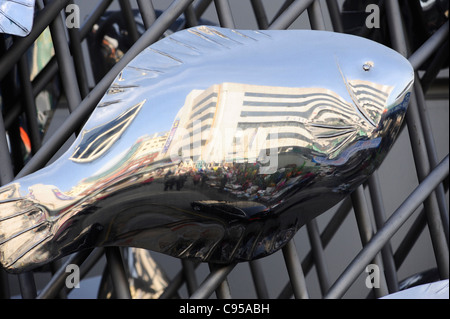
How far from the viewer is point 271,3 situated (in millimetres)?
1639

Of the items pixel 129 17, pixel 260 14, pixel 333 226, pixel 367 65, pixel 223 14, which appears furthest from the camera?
pixel 333 226

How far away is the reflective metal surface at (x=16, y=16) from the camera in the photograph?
0.89 meters

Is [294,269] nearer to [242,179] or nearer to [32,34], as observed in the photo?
[242,179]

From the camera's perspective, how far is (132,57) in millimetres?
974

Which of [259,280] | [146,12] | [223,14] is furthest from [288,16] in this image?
[259,280]

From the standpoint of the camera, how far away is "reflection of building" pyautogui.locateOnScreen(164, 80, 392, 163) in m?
0.86

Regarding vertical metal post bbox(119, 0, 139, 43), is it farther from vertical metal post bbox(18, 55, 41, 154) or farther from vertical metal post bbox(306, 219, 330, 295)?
vertical metal post bbox(306, 219, 330, 295)

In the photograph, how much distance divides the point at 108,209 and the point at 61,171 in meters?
0.08

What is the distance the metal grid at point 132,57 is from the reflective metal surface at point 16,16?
67mm

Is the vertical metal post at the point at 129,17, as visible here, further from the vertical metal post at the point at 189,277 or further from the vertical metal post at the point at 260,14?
the vertical metal post at the point at 189,277

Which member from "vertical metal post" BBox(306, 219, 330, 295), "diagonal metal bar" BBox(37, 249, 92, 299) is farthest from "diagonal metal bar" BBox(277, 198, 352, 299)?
"diagonal metal bar" BBox(37, 249, 92, 299)

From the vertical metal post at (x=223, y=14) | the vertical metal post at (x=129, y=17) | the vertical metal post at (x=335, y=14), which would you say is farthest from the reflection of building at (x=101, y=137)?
the vertical metal post at (x=335, y=14)

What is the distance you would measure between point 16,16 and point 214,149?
0.34m

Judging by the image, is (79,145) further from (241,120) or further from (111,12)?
(111,12)
